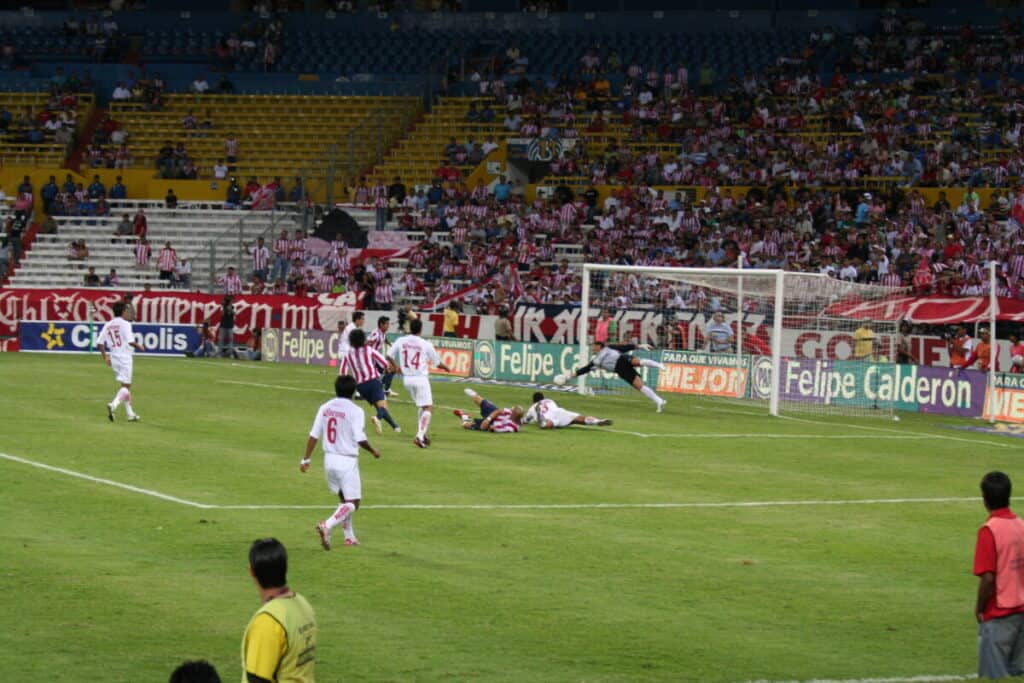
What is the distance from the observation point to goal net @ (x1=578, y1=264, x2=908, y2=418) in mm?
34875

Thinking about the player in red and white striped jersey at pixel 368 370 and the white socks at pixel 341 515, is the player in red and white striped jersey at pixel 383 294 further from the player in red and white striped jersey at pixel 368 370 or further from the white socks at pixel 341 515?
the white socks at pixel 341 515

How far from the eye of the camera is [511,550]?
1625 cm

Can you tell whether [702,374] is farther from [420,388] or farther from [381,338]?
[420,388]

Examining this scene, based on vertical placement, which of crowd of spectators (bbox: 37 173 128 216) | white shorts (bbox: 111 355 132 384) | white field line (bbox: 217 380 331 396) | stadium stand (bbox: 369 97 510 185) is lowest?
white field line (bbox: 217 380 331 396)

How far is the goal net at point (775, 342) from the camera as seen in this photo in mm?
34875

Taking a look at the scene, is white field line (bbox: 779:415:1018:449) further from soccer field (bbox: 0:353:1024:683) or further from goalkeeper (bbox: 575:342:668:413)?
goalkeeper (bbox: 575:342:668:413)

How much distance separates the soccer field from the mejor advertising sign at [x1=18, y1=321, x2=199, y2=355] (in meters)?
19.3

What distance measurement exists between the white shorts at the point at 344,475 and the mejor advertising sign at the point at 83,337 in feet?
110

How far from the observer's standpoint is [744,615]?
1339cm

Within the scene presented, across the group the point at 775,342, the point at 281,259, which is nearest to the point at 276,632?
the point at 775,342

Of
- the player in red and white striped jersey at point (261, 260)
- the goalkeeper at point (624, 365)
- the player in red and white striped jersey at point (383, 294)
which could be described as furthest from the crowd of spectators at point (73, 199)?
the goalkeeper at point (624, 365)

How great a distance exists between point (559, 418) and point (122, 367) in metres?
7.73

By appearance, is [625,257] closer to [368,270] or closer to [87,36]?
[368,270]

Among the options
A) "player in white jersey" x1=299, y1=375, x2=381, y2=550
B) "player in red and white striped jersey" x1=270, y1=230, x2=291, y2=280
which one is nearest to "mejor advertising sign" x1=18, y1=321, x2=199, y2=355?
"player in red and white striped jersey" x1=270, y1=230, x2=291, y2=280
